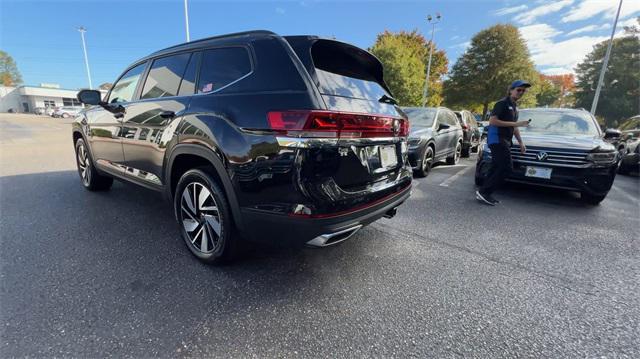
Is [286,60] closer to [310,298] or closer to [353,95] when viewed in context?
[353,95]

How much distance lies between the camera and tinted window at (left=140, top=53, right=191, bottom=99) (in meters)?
2.71

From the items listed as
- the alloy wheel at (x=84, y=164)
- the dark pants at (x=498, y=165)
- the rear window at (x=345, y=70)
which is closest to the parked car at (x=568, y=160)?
the dark pants at (x=498, y=165)

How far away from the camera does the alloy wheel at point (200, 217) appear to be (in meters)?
2.32

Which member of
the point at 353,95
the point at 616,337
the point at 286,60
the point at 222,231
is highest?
the point at 286,60

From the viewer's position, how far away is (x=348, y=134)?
1.95m

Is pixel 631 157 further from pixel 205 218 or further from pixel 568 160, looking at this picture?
pixel 205 218

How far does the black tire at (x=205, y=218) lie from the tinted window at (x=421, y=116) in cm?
548

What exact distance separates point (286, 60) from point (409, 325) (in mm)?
1930

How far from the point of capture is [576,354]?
1.64 metres

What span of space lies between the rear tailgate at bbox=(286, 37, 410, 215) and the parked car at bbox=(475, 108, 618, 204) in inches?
118

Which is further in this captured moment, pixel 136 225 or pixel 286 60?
pixel 136 225

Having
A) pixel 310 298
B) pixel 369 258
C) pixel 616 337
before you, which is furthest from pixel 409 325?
pixel 616 337

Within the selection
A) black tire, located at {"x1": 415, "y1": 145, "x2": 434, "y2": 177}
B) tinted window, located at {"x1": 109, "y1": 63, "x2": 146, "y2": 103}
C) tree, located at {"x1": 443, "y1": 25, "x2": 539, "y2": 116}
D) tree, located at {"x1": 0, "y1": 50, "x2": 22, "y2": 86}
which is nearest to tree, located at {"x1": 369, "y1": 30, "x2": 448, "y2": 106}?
tree, located at {"x1": 443, "y1": 25, "x2": 539, "y2": 116}

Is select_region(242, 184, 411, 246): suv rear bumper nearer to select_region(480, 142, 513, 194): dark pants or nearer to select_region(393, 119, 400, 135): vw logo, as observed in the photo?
select_region(393, 119, 400, 135): vw logo
